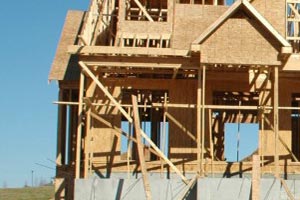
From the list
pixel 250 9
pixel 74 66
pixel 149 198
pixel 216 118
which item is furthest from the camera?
pixel 216 118

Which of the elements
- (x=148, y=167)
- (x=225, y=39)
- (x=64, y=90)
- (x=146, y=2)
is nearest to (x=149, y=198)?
(x=148, y=167)

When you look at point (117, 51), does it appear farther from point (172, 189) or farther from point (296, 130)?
point (296, 130)

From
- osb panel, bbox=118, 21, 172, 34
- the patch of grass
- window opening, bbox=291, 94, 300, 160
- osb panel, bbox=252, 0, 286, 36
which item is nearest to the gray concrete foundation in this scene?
osb panel, bbox=118, 21, 172, 34

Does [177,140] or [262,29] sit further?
[177,140]

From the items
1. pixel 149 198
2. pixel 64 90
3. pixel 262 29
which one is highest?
pixel 262 29

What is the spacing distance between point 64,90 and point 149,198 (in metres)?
8.21

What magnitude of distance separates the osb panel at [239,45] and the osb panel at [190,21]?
1.71m

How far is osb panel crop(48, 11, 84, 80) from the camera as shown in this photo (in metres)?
29.0

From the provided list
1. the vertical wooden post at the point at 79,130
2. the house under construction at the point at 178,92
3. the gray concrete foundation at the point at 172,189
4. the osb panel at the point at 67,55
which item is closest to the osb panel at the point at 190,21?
the house under construction at the point at 178,92

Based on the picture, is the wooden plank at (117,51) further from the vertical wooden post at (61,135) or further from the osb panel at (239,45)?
the vertical wooden post at (61,135)

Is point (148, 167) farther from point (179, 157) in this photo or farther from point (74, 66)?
point (74, 66)

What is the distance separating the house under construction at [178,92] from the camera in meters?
24.7

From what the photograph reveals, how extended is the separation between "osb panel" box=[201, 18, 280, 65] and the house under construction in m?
Answer: 0.03

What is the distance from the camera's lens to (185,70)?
86.5 feet
